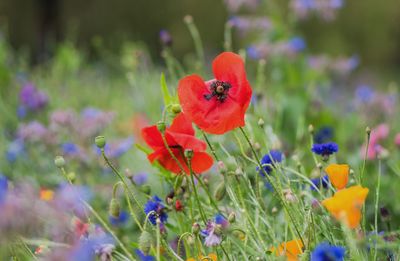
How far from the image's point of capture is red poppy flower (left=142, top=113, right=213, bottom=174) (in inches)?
41.6

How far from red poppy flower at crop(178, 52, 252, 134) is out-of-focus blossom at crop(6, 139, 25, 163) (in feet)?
3.56

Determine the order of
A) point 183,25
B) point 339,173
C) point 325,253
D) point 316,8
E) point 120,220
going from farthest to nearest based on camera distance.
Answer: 1. point 183,25
2. point 316,8
3. point 120,220
4. point 339,173
5. point 325,253

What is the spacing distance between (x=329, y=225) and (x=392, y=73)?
305 inches

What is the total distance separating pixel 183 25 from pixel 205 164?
711 centimetres

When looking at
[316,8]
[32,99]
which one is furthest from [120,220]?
[316,8]

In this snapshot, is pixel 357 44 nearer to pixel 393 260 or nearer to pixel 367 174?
pixel 367 174

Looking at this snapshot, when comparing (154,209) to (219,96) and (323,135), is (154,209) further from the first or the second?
(323,135)

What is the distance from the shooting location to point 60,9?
821 cm

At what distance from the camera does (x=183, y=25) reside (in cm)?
808

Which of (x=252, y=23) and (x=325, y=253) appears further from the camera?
(x=252, y=23)

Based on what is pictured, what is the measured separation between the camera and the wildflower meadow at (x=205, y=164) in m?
0.96

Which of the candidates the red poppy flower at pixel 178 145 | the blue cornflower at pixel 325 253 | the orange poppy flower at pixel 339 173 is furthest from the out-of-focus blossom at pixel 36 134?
the blue cornflower at pixel 325 253

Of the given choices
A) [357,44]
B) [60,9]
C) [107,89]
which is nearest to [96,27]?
[60,9]

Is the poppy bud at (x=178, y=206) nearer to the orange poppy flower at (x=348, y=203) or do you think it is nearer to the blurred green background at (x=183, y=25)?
the orange poppy flower at (x=348, y=203)
